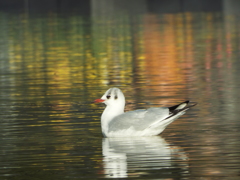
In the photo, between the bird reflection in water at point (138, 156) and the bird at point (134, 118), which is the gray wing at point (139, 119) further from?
the bird reflection in water at point (138, 156)

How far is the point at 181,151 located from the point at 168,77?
968cm

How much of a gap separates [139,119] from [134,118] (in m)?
0.08

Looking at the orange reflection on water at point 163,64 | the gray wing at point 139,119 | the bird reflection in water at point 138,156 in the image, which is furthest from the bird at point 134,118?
the orange reflection on water at point 163,64

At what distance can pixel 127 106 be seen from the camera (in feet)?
53.4

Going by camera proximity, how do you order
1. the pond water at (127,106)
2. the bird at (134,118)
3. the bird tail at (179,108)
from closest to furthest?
the pond water at (127,106)
the bird tail at (179,108)
the bird at (134,118)

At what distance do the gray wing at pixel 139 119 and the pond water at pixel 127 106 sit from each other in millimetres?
214

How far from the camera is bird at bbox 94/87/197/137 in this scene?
12.5m

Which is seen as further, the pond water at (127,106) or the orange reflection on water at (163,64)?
the orange reflection on water at (163,64)

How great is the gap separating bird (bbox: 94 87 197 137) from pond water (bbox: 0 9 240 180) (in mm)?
133

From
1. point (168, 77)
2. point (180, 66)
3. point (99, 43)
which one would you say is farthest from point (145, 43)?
point (168, 77)

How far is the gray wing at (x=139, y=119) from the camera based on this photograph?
41.2ft

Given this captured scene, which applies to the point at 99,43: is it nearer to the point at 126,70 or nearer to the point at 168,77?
the point at 126,70

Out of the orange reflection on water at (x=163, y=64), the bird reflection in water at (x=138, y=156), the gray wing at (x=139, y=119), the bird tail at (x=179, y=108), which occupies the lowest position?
the bird reflection in water at (x=138, y=156)

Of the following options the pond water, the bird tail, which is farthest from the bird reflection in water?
the bird tail
